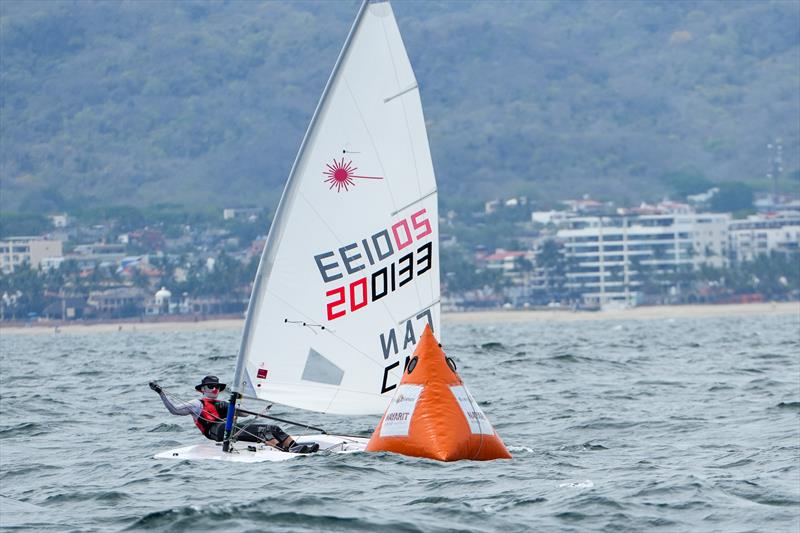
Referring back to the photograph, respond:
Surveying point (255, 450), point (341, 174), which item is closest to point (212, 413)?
point (255, 450)

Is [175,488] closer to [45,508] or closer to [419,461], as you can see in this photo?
[45,508]

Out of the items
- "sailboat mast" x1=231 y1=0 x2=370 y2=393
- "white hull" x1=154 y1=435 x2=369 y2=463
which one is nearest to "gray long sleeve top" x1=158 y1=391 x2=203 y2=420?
"white hull" x1=154 y1=435 x2=369 y2=463

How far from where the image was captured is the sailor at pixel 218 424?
20141mm

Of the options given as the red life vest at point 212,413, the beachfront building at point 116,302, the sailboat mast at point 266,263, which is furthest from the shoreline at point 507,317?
the sailboat mast at point 266,263

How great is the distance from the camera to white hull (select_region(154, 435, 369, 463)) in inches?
770

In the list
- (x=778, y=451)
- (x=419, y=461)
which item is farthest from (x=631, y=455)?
(x=419, y=461)

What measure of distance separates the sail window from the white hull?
97cm

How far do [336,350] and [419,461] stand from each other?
1.98 meters

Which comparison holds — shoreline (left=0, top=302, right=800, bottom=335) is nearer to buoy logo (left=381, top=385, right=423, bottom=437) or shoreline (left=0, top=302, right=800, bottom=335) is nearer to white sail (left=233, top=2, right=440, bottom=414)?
white sail (left=233, top=2, right=440, bottom=414)

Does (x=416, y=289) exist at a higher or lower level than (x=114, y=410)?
higher

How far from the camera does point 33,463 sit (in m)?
21.4

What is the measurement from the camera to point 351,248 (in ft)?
65.3

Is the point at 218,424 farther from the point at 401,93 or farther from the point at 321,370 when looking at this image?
the point at 401,93

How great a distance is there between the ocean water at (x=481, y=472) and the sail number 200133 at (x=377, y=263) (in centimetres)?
203
